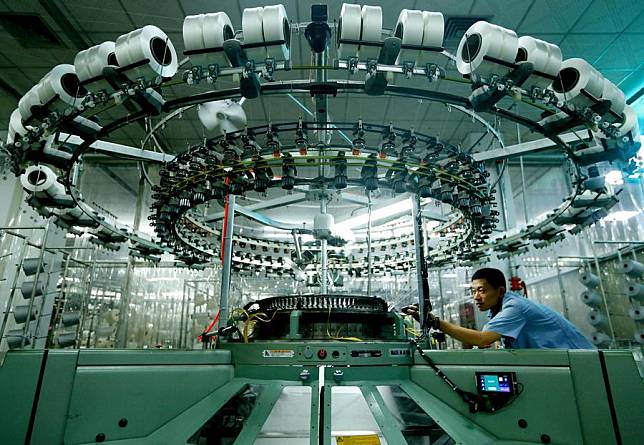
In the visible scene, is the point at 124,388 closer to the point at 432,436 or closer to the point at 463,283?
the point at 432,436

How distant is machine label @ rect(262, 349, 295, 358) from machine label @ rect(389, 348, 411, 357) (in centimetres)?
86

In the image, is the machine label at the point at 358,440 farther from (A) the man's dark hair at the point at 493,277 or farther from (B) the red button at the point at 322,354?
(A) the man's dark hair at the point at 493,277

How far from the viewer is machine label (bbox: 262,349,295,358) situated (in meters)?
3.11

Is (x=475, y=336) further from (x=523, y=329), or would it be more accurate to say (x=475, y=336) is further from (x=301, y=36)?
(x=301, y=36)

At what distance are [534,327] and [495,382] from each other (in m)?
0.86

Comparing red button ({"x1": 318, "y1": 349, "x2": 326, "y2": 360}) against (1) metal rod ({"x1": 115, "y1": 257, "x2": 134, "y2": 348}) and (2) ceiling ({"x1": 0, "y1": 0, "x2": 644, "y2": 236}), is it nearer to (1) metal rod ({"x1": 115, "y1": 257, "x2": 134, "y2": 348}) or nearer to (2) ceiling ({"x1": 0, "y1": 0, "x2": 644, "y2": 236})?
(2) ceiling ({"x1": 0, "y1": 0, "x2": 644, "y2": 236})

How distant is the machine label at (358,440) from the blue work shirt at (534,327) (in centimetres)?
149

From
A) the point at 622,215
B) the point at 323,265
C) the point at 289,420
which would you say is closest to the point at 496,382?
the point at 289,420

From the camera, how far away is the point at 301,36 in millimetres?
5863

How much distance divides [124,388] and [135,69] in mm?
2416

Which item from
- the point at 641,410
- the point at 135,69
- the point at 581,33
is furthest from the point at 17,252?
the point at 581,33

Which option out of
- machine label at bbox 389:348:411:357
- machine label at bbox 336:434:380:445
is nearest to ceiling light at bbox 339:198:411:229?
machine label at bbox 389:348:411:357

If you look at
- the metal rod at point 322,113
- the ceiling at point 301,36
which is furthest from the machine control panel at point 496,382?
the ceiling at point 301,36

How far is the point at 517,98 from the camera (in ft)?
9.86
